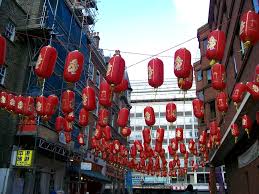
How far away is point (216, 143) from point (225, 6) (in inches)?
342

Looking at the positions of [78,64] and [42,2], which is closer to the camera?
[78,64]

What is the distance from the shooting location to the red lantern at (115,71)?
32.5ft

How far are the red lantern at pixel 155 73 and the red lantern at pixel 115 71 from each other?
96cm

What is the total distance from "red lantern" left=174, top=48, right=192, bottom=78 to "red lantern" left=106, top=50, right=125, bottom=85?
177 centimetres

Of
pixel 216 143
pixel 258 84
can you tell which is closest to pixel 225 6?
pixel 216 143

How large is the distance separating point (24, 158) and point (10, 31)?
8126 mm

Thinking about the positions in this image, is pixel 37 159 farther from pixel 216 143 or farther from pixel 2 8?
pixel 216 143

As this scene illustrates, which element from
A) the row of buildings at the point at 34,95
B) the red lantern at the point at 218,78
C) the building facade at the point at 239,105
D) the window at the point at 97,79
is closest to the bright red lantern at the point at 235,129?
the building facade at the point at 239,105

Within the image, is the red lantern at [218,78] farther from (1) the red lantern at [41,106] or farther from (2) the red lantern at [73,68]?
(1) the red lantern at [41,106]

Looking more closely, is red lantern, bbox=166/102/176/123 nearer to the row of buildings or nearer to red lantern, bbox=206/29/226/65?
red lantern, bbox=206/29/226/65

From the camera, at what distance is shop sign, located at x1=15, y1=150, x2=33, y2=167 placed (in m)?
18.0

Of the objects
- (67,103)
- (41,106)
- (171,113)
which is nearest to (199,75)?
(171,113)

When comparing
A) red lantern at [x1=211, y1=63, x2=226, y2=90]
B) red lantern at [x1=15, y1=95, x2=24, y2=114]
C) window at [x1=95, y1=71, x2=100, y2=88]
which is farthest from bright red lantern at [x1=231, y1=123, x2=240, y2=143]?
window at [x1=95, y1=71, x2=100, y2=88]

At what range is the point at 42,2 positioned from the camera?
22719mm
